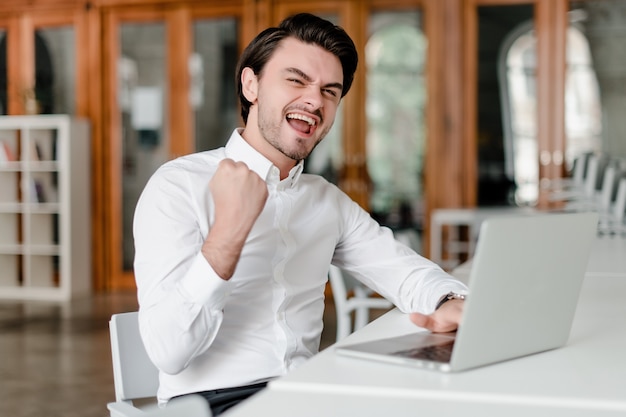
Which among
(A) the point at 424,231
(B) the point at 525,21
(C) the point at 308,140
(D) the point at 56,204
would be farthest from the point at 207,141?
(C) the point at 308,140

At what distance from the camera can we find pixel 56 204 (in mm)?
7266

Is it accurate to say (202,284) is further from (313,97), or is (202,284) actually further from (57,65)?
(57,65)

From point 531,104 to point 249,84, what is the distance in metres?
5.02

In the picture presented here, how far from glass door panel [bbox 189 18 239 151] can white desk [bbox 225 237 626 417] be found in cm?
632

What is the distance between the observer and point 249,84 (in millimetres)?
1924

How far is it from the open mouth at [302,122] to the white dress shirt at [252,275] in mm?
101

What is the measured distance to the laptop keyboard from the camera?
3.68 ft

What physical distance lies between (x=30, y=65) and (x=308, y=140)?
659 cm

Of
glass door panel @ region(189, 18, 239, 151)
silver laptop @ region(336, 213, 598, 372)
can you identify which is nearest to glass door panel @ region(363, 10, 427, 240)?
glass door panel @ region(189, 18, 239, 151)

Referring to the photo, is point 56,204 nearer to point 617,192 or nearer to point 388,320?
point 617,192

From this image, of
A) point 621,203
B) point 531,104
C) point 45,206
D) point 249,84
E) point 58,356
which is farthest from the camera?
point 45,206

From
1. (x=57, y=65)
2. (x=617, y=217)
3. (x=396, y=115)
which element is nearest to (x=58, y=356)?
(x=617, y=217)

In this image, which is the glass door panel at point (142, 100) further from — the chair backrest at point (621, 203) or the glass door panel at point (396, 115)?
the chair backrest at point (621, 203)

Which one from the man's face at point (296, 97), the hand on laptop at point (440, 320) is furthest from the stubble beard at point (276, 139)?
the hand on laptop at point (440, 320)
